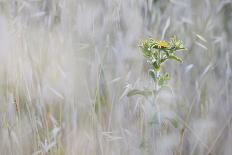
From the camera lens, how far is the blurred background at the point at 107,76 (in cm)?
142

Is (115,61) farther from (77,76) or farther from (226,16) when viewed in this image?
(226,16)

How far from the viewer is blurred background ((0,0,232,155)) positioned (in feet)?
4.66

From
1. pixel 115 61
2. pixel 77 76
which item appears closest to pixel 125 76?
pixel 115 61

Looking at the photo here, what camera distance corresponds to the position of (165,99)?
1420mm

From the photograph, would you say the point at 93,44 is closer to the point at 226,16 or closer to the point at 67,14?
the point at 67,14

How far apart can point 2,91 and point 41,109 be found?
0.15 metres

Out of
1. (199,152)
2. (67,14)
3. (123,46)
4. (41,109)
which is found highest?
(67,14)

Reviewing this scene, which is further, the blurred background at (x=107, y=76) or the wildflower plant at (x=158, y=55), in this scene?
the blurred background at (x=107, y=76)

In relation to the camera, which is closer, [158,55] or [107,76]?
[158,55]

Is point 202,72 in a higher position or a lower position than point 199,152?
higher

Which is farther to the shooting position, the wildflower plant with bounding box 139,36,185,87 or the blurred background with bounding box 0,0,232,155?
the blurred background with bounding box 0,0,232,155

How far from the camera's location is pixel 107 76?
1436 millimetres

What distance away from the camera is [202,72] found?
57.0 inches

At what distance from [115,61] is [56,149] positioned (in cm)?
35
